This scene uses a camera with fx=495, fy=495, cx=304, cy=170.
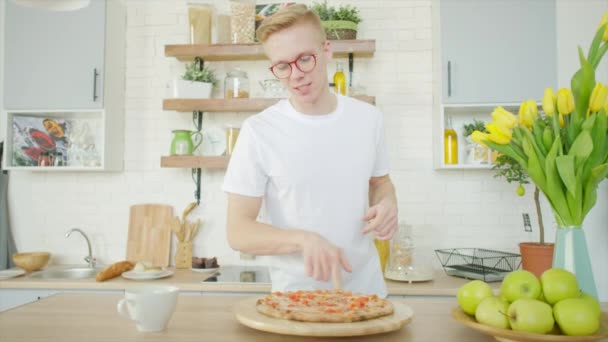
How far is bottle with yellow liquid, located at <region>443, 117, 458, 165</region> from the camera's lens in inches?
122

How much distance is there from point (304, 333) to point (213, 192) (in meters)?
2.50

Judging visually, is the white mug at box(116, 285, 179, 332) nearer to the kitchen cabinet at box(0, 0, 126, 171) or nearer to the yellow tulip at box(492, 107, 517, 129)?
the yellow tulip at box(492, 107, 517, 129)

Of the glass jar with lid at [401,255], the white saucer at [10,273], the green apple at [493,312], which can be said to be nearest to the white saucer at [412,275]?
the glass jar with lid at [401,255]

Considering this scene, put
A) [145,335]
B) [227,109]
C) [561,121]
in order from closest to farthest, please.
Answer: [145,335]
[561,121]
[227,109]

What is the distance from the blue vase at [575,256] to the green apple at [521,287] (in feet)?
0.83

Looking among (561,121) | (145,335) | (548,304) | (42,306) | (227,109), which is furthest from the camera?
(227,109)

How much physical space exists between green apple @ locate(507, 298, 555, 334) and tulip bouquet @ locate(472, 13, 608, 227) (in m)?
0.39

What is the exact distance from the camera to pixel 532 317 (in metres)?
0.91

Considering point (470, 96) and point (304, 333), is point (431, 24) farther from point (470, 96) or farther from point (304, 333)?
point (304, 333)

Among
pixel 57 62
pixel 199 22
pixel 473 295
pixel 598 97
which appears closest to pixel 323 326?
pixel 473 295

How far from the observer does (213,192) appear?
3412mm

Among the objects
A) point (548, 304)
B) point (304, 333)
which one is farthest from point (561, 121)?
point (304, 333)

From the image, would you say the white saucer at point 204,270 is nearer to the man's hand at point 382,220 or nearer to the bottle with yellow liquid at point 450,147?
the bottle with yellow liquid at point 450,147

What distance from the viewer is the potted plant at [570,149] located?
1192mm
